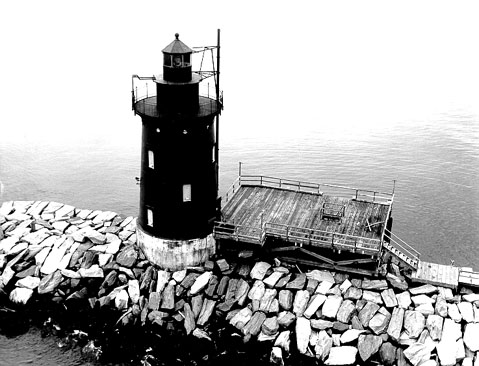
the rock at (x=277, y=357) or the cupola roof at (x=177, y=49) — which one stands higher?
the cupola roof at (x=177, y=49)

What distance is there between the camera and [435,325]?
99.2 ft

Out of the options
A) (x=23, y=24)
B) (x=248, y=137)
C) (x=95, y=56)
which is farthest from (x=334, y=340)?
(x=23, y=24)

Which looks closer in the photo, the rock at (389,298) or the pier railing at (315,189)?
the rock at (389,298)

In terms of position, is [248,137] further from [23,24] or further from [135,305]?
[23,24]

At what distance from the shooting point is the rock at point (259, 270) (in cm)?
3363

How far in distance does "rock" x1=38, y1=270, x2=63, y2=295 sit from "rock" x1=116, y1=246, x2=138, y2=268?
359 cm

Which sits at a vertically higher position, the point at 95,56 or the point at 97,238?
the point at 95,56

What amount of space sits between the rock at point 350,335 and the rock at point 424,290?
150 inches

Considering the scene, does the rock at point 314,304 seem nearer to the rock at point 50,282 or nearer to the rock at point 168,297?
the rock at point 168,297

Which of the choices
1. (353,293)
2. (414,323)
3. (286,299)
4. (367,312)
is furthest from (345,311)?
(414,323)

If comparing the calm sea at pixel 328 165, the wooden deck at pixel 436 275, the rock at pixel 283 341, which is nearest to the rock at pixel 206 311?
the rock at pixel 283 341

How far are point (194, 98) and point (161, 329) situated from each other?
499 inches

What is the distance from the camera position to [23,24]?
3725 inches

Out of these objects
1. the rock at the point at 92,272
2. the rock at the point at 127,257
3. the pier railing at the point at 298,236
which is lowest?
the rock at the point at 92,272
